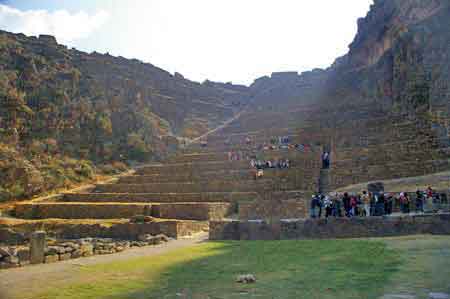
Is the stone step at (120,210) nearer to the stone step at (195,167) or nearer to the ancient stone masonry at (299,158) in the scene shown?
the ancient stone masonry at (299,158)

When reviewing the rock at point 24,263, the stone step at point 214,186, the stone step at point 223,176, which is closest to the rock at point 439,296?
the rock at point 24,263

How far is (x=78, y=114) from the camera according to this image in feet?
142

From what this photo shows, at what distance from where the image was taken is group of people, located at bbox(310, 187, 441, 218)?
16.0 meters

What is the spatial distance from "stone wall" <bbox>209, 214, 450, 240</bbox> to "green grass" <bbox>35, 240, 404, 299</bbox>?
2316 millimetres

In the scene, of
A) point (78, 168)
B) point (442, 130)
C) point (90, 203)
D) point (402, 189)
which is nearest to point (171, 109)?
point (78, 168)

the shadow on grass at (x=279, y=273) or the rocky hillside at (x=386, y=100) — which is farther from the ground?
the rocky hillside at (x=386, y=100)

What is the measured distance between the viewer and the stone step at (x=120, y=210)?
2411cm

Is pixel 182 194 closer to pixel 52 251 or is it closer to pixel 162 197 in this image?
pixel 162 197

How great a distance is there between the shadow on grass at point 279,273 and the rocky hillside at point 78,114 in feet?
75.5

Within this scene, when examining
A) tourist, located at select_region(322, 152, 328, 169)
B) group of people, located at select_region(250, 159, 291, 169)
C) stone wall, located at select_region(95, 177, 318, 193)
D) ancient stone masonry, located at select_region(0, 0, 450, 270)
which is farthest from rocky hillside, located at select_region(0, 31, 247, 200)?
tourist, located at select_region(322, 152, 328, 169)

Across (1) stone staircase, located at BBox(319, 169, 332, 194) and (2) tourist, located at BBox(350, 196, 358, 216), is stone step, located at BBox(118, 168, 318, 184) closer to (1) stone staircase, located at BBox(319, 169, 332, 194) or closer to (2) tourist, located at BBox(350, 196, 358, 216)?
(1) stone staircase, located at BBox(319, 169, 332, 194)

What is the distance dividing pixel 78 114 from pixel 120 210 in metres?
20.1

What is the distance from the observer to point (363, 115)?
37.7 meters

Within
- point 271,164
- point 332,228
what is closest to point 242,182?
point 271,164
